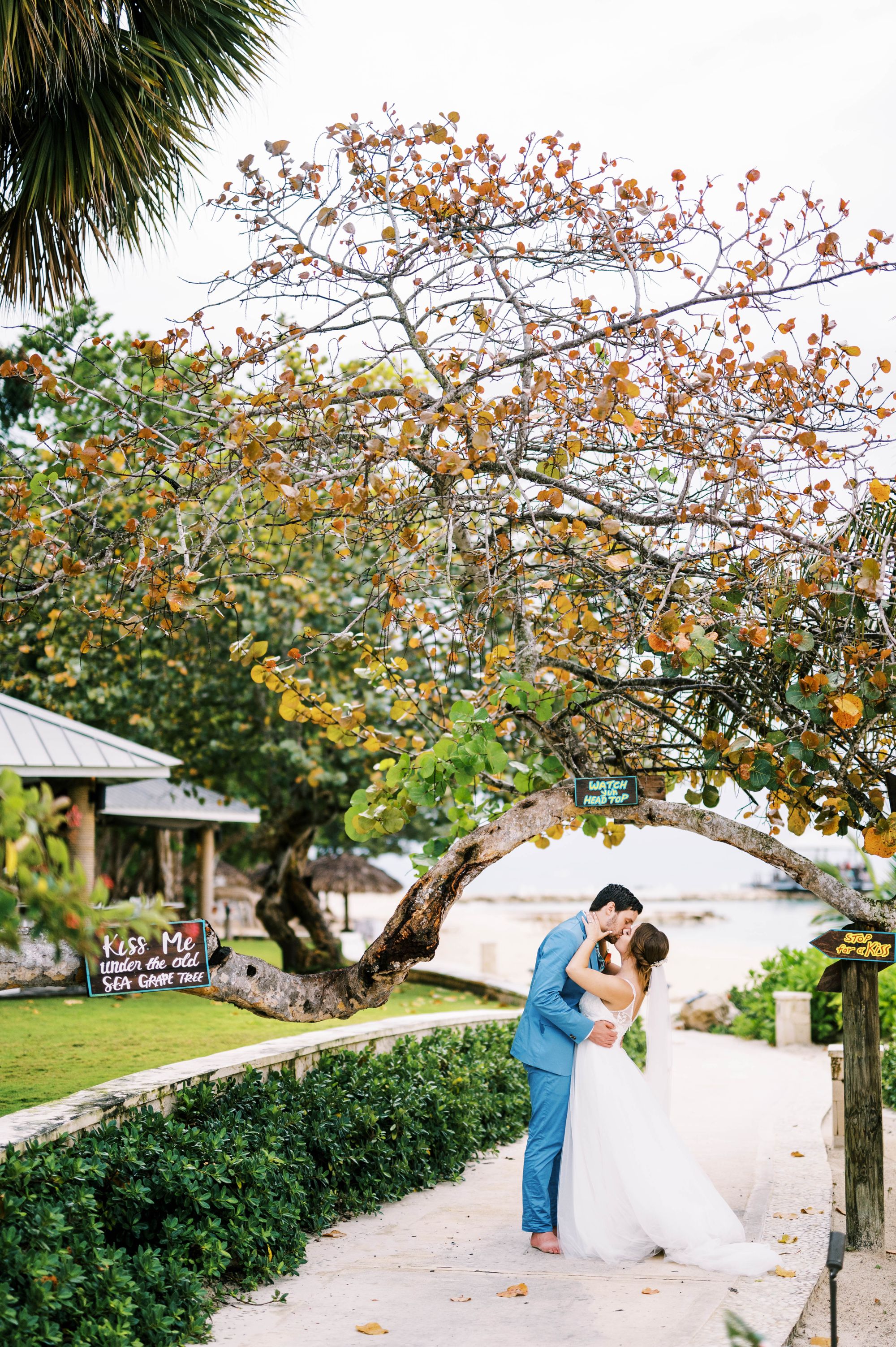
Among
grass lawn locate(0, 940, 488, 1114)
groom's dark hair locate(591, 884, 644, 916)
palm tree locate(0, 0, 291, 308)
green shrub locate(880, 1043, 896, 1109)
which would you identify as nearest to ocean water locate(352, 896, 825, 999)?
green shrub locate(880, 1043, 896, 1109)

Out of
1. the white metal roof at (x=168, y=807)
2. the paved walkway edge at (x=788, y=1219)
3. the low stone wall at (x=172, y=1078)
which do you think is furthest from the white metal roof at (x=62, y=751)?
the paved walkway edge at (x=788, y=1219)

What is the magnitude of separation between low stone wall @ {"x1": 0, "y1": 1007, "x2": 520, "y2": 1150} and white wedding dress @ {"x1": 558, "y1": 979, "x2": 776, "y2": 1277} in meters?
2.05

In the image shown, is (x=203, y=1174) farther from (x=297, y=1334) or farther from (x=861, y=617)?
(x=861, y=617)

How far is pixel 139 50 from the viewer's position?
6.11m

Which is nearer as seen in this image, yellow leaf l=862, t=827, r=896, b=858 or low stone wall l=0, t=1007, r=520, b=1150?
low stone wall l=0, t=1007, r=520, b=1150

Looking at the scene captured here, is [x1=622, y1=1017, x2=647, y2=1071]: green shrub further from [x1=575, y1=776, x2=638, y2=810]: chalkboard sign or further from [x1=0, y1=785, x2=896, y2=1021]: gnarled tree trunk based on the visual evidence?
[x1=575, y1=776, x2=638, y2=810]: chalkboard sign

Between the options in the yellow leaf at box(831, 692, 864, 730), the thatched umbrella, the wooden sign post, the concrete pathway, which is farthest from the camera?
the thatched umbrella

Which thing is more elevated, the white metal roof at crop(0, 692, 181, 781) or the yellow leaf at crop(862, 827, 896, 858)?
the white metal roof at crop(0, 692, 181, 781)

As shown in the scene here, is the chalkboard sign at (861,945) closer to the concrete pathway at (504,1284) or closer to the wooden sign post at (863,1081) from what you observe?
the wooden sign post at (863,1081)

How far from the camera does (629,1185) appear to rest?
5840 millimetres

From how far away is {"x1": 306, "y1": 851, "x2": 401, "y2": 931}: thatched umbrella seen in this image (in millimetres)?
28734

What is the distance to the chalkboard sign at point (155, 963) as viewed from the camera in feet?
16.8

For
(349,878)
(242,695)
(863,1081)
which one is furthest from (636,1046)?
(349,878)

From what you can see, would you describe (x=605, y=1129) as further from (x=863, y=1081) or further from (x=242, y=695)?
(x=242, y=695)
